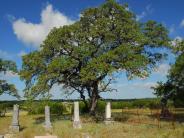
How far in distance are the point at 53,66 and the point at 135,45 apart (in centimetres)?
878

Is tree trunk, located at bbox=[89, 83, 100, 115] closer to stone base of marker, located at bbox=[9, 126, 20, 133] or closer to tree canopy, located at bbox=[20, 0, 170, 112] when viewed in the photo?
tree canopy, located at bbox=[20, 0, 170, 112]

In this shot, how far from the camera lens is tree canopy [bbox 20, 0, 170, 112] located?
40.2m

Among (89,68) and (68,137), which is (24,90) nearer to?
(89,68)

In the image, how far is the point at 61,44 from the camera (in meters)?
42.4

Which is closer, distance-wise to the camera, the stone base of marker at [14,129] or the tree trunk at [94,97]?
the stone base of marker at [14,129]

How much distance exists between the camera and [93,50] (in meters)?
41.0

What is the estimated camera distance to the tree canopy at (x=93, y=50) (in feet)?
132

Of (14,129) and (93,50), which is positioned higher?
(93,50)

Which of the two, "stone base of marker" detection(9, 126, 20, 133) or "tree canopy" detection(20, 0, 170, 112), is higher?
"tree canopy" detection(20, 0, 170, 112)

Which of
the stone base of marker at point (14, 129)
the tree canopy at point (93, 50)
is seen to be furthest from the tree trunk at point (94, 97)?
the stone base of marker at point (14, 129)

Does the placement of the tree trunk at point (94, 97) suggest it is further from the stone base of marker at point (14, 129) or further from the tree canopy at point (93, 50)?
the stone base of marker at point (14, 129)

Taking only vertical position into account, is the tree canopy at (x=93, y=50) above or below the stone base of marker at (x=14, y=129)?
above

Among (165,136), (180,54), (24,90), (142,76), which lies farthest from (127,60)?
(165,136)

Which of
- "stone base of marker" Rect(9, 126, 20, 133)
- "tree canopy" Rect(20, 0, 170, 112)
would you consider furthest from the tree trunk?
"stone base of marker" Rect(9, 126, 20, 133)
